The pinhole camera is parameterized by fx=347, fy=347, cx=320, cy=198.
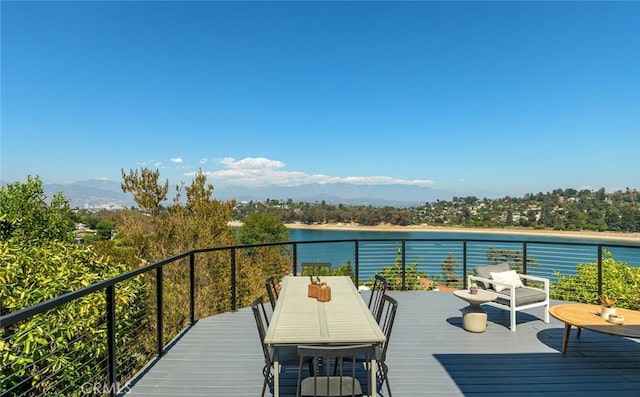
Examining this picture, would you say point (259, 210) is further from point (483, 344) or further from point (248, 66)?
point (483, 344)

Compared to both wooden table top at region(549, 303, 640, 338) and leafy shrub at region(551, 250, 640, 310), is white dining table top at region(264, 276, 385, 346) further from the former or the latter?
leafy shrub at region(551, 250, 640, 310)

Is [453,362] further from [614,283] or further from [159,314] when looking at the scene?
[614,283]

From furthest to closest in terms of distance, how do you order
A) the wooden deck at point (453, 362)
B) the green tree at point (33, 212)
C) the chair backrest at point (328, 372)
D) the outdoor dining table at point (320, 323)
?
the green tree at point (33, 212), the wooden deck at point (453, 362), the outdoor dining table at point (320, 323), the chair backrest at point (328, 372)

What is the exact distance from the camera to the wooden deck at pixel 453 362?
2811mm

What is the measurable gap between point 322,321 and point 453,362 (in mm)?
1649

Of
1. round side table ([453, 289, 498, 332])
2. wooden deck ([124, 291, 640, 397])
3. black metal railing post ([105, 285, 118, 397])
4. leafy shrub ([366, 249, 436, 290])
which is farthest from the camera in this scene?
leafy shrub ([366, 249, 436, 290])

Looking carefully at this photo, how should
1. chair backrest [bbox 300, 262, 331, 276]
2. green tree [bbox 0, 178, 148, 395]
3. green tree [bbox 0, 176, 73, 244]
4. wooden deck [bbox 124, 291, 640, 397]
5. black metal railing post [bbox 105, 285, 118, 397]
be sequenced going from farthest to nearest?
green tree [bbox 0, 176, 73, 244]
chair backrest [bbox 300, 262, 331, 276]
green tree [bbox 0, 178, 148, 395]
wooden deck [bbox 124, 291, 640, 397]
black metal railing post [bbox 105, 285, 118, 397]

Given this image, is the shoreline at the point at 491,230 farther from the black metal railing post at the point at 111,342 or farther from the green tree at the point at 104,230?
the black metal railing post at the point at 111,342

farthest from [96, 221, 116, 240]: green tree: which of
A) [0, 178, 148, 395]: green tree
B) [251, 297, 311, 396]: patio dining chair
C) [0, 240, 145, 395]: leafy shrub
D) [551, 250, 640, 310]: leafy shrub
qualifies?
[551, 250, 640, 310]: leafy shrub

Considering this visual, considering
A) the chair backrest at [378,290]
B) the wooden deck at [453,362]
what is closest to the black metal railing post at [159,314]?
the wooden deck at [453,362]

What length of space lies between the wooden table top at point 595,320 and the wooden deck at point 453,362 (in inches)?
13.9

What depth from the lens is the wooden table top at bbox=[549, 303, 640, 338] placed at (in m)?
3.19

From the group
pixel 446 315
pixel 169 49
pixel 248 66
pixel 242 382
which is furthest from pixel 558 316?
pixel 169 49

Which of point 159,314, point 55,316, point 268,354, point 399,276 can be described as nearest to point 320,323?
point 268,354
